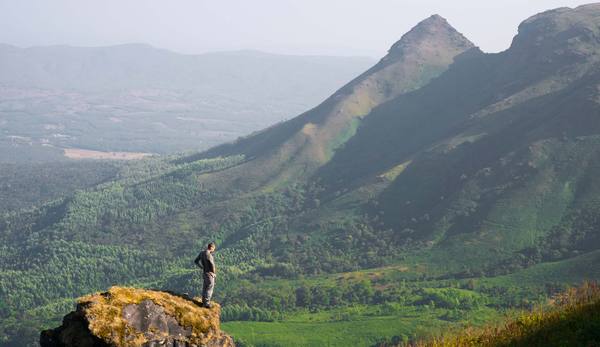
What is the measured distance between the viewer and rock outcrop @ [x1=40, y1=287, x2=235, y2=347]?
26.8m

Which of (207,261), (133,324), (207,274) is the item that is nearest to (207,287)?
(207,274)

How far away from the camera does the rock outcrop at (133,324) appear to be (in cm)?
2678

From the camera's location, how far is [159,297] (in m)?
29.4

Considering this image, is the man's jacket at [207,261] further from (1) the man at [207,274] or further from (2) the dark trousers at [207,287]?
(2) the dark trousers at [207,287]

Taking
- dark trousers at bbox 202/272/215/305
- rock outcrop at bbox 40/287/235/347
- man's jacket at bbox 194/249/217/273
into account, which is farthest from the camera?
man's jacket at bbox 194/249/217/273

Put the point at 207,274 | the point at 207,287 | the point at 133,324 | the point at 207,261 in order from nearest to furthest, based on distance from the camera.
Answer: the point at 133,324 < the point at 207,287 < the point at 207,274 < the point at 207,261

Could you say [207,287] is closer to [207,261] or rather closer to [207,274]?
[207,274]

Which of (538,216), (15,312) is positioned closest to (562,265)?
(538,216)

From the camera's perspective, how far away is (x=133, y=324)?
2747 cm

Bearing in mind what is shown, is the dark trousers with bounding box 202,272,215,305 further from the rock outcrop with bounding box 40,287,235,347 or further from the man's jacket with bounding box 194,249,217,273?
the rock outcrop with bounding box 40,287,235,347

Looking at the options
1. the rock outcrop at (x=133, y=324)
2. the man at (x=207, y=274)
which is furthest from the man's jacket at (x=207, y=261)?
the rock outcrop at (x=133, y=324)

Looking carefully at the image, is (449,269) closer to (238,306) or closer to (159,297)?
(238,306)

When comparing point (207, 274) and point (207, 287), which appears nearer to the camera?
point (207, 287)

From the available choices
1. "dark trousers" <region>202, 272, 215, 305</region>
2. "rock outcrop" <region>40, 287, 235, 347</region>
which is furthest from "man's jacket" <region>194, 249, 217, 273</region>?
"rock outcrop" <region>40, 287, 235, 347</region>
